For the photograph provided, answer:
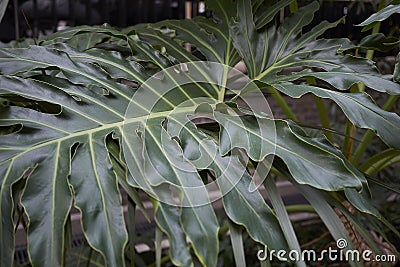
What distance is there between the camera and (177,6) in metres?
2.04

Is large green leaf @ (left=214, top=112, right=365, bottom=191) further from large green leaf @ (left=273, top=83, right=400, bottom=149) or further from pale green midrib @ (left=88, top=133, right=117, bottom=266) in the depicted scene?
pale green midrib @ (left=88, top=133, right=117, bottom=266)

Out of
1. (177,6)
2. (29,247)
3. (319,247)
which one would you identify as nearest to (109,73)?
(29,247)

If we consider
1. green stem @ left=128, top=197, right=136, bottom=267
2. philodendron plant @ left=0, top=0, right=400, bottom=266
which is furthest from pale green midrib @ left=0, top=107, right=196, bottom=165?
green stem @ left=128, top=197, right=136, bottom=267

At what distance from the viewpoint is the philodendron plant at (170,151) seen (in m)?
0.51

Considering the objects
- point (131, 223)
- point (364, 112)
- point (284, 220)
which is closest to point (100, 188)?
point (131, 223)

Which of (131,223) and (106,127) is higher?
(106,127)

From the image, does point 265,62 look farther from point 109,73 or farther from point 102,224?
point 102,224

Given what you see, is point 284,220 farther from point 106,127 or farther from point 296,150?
point 106,127

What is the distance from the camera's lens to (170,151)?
1.94 ft

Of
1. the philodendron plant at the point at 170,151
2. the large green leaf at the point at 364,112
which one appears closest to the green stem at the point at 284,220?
the philodendron plant at the point at 170,151

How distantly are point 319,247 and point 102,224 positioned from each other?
3.56 feet

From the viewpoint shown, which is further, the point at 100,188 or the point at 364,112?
the point at 364,112

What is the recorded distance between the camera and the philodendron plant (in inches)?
20.2

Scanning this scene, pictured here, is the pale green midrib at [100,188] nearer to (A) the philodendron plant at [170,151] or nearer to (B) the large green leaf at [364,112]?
(A) the philodendron plant at [170,151]
